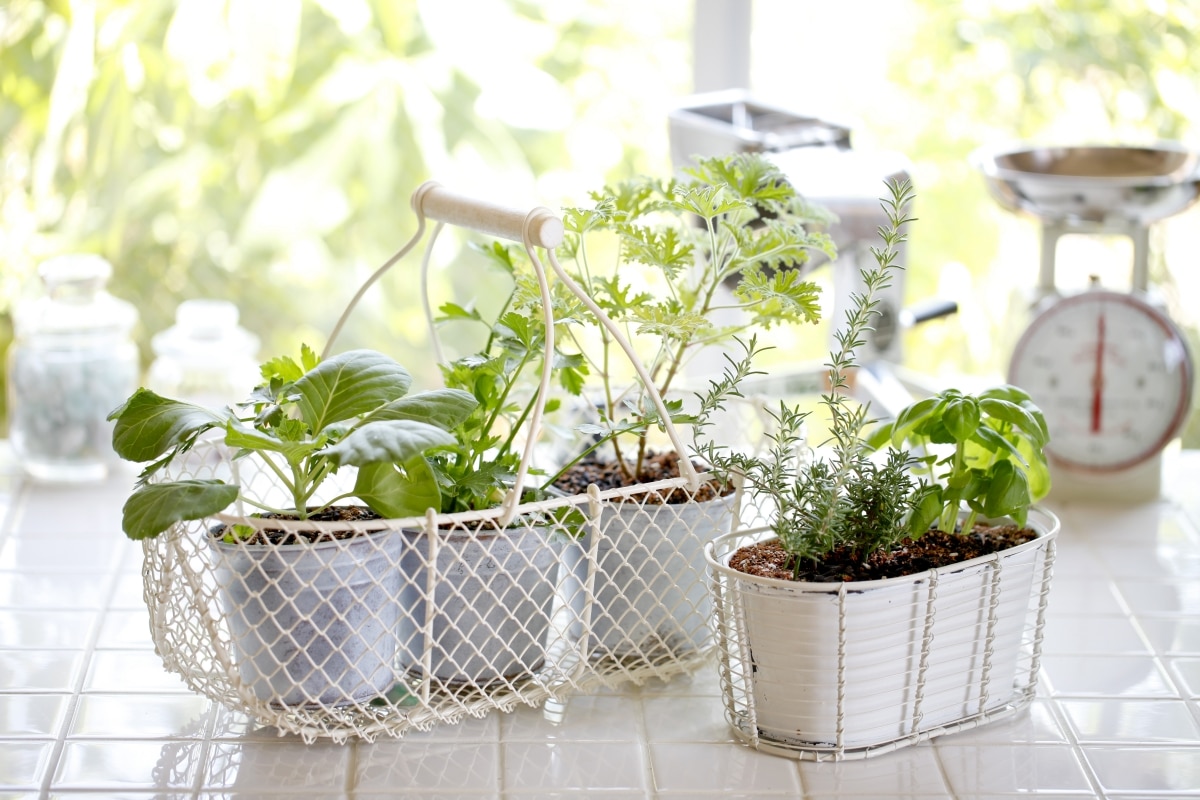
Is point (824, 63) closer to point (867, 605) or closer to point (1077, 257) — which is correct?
point (1077, 257)

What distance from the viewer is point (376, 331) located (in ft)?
8.66

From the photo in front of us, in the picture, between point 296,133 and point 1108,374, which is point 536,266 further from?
point 296,133

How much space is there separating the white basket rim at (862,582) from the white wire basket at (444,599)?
39 millimetres

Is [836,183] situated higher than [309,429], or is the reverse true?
[836,183]

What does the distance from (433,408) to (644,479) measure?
9.0 inches

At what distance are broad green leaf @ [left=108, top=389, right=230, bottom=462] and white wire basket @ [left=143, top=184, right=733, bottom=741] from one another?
56 millimetres

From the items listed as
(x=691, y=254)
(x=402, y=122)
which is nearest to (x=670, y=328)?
(x=691, y=254)

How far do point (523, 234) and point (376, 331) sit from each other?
183cm

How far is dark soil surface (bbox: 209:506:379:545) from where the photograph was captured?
0.83 metres

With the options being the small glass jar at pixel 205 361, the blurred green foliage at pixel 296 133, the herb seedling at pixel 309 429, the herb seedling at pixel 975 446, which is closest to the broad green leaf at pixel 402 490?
the herb seedling at pixel 309 429

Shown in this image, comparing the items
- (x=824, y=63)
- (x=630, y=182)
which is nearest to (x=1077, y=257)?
(x=824, y=63)

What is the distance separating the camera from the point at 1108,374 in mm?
1421

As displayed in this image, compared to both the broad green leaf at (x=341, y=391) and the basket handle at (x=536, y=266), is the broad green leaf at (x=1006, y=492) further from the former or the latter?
the broad green leaf at (x=341, y=391)

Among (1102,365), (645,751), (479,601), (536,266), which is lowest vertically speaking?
(645,751)
